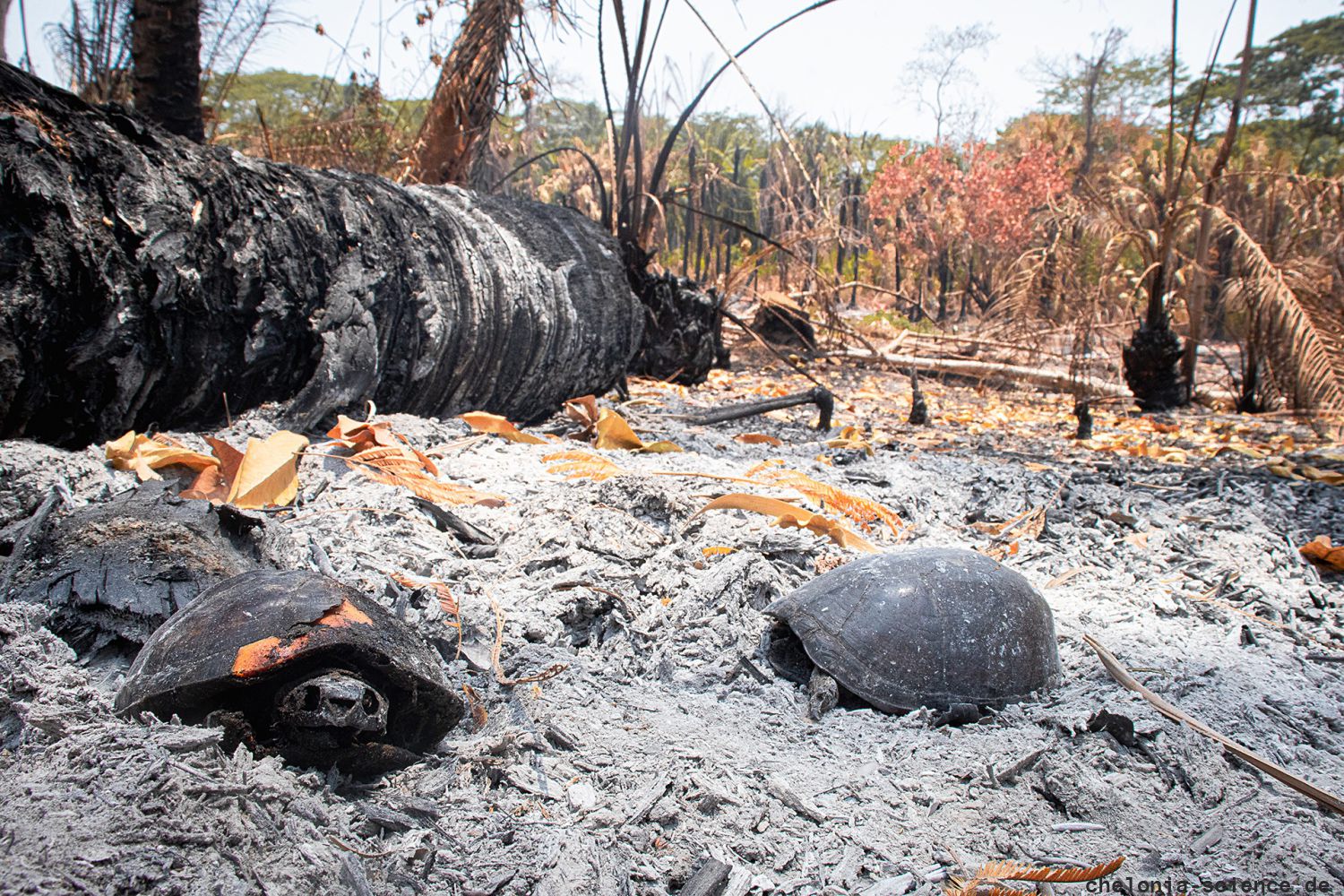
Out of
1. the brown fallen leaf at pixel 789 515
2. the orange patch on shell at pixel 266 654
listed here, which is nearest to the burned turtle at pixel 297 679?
the orange patch on shell at pixel 266 654

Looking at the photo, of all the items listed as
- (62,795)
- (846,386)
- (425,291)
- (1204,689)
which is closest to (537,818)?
(62,795)

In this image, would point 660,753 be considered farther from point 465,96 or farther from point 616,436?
point 465,96

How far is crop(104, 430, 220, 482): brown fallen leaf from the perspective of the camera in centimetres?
215

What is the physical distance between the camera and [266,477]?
2170 mm

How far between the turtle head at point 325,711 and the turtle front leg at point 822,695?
2.85ft

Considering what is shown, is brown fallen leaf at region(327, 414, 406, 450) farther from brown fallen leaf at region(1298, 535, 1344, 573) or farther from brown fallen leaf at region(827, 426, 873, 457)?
brown fallen leaf at region(1298, 535, 1344, 573)

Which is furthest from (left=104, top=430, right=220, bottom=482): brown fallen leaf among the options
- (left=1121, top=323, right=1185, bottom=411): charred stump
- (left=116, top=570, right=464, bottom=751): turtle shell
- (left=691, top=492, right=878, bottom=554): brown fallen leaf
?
(left=1121, top=323, right=1185, bottom=411): charred stump

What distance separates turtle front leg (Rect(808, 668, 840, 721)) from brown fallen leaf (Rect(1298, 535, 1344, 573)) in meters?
2.13

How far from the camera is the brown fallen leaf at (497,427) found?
3.36 metres

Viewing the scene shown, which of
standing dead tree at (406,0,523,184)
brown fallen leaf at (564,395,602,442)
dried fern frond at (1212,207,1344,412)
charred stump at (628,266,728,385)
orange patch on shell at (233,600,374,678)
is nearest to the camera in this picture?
orange patch on shell at (233,600,374,678)

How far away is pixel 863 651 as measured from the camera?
5.64 feet

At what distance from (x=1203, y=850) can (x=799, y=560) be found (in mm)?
1123

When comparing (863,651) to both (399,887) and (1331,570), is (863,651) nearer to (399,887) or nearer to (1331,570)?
(399,887)

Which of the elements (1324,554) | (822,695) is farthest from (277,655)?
(1324,554)
